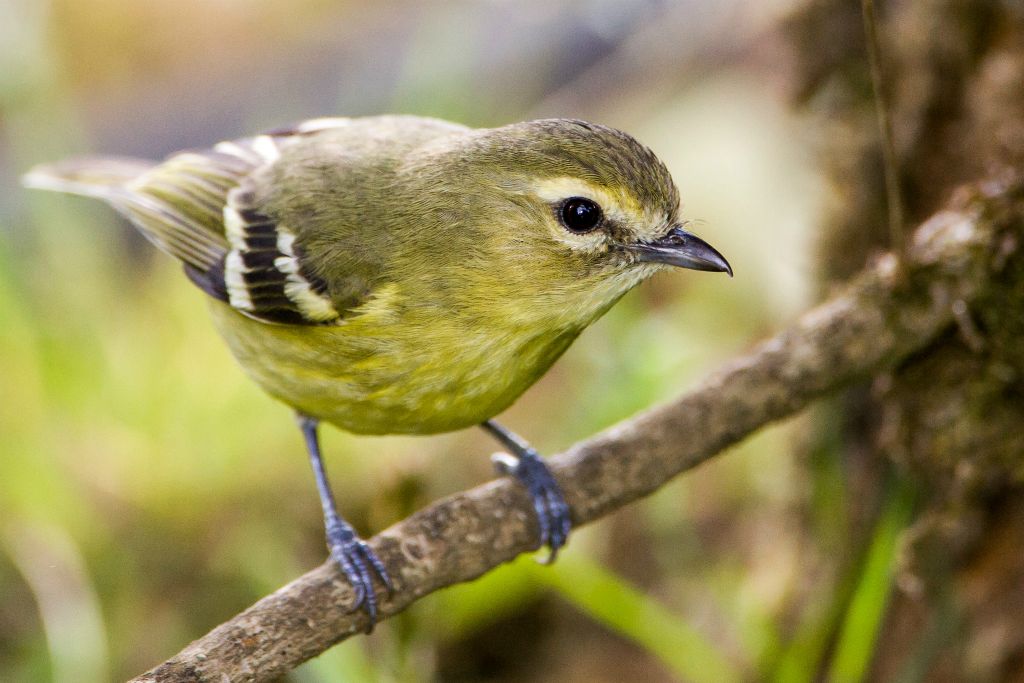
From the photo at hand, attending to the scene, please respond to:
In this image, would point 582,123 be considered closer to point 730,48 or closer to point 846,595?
point 846,595

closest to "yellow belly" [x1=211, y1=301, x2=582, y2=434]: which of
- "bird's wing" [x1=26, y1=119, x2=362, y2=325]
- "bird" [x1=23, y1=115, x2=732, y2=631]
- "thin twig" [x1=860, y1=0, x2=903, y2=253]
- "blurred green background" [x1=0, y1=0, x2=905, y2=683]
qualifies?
"bird" [x1=23, y1=115, x2=732, y2=631]

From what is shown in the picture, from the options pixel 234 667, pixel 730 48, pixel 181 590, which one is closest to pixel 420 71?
pixel 730 48

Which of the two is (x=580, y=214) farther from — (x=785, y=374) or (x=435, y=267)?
(x=785, y=374)

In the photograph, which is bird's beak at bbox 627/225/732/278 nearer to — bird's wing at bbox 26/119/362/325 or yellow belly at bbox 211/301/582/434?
yellow belly at bbox 211/301/582/434

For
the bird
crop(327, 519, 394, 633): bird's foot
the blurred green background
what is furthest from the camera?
the blurred green background

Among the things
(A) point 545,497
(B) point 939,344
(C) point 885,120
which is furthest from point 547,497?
(C) point 885,120
